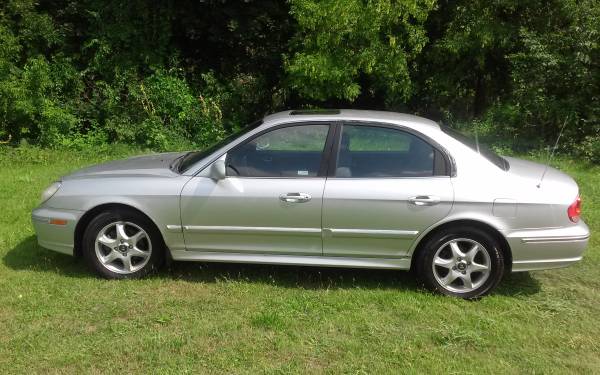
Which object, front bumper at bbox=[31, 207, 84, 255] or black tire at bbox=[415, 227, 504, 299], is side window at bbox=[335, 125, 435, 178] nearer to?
black tire at bbox=[415, 227, 504, 299]

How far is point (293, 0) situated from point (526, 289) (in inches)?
294

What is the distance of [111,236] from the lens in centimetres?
502

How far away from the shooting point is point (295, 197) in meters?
4.70

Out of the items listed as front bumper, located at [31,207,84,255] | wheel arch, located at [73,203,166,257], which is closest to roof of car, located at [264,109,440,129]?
wheel arch, located at [73,203,166,257]

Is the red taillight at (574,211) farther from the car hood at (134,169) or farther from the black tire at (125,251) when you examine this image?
the black tire at (125,251)

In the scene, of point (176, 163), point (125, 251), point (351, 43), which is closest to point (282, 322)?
point (125, 251)

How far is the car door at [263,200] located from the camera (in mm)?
4727

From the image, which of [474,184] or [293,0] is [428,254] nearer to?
[474,184]

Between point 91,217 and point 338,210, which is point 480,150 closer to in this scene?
point 338,210

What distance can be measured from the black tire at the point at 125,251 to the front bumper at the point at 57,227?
121mm

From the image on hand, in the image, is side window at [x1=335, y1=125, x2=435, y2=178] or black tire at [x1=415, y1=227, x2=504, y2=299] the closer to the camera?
black tire at [x1=415, y1=227, x2=504, y2=299]

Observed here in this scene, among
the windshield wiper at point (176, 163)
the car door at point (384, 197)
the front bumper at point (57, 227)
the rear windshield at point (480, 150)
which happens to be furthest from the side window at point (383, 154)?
the front bumper at point (57, 227)

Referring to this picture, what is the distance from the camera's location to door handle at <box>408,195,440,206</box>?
4.60 meters

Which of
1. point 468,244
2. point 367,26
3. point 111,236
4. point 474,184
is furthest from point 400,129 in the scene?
point 367,26
